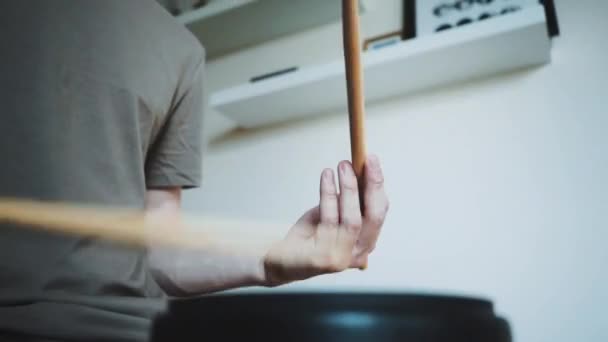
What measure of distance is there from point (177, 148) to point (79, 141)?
25cm

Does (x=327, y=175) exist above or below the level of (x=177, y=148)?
below

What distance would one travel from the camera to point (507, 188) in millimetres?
967

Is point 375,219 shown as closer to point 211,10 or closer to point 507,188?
point 507,188

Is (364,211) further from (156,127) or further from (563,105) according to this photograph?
(563,105)

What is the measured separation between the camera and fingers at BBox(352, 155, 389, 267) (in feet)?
1.33

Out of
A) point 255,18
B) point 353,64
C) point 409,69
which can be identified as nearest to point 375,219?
point 353,64

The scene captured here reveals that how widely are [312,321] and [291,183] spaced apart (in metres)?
1.00

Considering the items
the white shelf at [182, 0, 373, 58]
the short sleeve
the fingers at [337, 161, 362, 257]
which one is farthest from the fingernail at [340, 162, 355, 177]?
the white shelf at [182, 0, 373, 58]

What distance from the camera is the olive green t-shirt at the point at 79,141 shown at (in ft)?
1.48

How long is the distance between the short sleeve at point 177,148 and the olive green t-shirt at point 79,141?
0.08 ft

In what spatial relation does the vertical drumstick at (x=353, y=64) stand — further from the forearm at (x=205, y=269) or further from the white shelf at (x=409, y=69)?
the white shelf at (x=409, y=69)

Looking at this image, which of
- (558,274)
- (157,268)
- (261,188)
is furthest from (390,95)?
(157,268)

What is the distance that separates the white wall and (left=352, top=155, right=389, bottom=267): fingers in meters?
0.54

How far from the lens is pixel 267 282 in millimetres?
562
